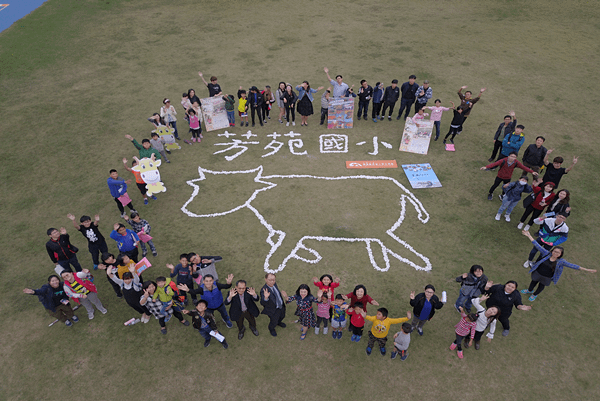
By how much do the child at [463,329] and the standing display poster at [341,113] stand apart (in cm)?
893

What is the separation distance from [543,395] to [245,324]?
6044 mm

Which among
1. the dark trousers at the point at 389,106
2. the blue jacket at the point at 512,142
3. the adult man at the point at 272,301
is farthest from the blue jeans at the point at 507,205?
the adult man at the point at 272,301

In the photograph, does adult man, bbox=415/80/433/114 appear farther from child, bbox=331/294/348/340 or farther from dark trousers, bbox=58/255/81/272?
dark trousers, bbox=58/255/81/272

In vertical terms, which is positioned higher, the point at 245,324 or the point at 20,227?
the point at 20,227

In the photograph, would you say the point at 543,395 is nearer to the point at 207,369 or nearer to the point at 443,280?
the point at 443,280

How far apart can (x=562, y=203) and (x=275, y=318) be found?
7557 millimetres

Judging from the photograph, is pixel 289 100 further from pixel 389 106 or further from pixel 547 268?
pixel 547 268

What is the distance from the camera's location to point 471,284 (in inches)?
302

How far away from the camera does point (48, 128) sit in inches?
578

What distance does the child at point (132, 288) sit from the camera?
7.52 meters

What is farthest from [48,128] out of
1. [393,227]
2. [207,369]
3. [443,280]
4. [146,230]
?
[443,280]

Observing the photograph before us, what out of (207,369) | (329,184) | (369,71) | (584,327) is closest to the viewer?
(207,369)

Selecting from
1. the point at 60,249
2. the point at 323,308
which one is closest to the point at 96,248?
the point at 60,249

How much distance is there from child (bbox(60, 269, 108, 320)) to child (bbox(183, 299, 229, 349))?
2399mm
